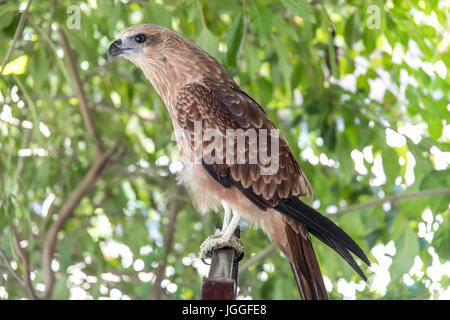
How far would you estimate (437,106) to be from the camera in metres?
2.16

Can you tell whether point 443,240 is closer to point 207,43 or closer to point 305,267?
point 305,267

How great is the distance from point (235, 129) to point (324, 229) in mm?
443

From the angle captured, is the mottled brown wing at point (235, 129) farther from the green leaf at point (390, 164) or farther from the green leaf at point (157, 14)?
the green leaf at point (390, 164)

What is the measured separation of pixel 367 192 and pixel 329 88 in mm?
806

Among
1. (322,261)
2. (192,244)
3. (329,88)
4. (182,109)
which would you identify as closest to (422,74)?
(329,88)

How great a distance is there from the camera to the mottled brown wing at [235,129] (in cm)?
159

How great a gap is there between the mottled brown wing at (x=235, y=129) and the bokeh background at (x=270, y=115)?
17 cm

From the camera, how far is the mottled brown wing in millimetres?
1587

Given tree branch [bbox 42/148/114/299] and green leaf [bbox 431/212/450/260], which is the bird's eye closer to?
green leaf [bbox 431/212/450/260]

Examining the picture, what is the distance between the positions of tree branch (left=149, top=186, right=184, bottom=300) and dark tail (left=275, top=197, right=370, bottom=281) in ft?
4.14

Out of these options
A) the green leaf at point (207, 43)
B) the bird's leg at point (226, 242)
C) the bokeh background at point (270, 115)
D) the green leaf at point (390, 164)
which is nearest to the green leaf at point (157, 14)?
the bokeh background at point (270, 115)

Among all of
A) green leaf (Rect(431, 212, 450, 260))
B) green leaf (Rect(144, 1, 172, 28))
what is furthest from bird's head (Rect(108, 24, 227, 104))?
green leaf (Rect(431, 212, 450, 260))

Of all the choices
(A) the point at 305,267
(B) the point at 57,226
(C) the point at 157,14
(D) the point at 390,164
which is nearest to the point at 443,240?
(D) the point at 390,164

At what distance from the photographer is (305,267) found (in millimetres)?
1456
